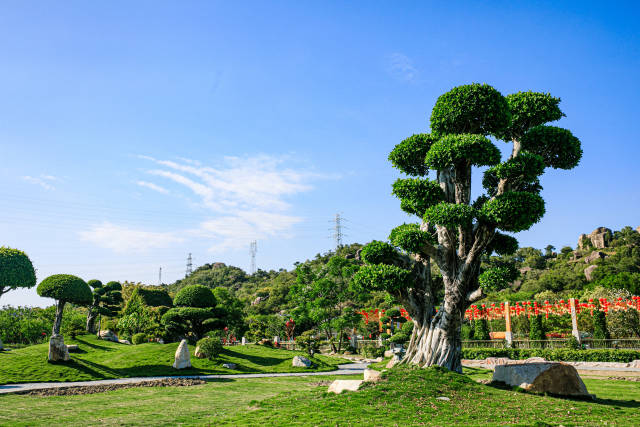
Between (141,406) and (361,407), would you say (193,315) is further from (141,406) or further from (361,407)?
(361,407)

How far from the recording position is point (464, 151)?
13.7 m

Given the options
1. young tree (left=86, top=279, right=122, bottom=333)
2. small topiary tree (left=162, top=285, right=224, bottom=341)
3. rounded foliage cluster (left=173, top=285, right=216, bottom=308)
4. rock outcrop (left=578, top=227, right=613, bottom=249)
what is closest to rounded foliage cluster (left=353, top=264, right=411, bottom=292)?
small topiary tree (left=162, top=285, right=224, bottom=341)

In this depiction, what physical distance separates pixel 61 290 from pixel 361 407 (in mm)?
21866

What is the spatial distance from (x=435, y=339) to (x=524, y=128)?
892cm

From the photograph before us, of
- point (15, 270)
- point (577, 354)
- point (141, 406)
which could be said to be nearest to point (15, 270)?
point (15, 270)

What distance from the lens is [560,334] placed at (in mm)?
32500

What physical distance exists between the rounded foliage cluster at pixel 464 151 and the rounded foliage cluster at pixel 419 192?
0.85 metres

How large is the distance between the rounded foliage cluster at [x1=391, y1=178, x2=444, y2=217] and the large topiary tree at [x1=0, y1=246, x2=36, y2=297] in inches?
1167

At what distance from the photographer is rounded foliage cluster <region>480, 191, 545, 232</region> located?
1299 centimetres

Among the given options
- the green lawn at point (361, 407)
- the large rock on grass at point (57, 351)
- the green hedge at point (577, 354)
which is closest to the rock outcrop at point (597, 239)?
the green hedge at point (577, 354)

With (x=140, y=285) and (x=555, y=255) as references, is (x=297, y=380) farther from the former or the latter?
(x=555, y=255)

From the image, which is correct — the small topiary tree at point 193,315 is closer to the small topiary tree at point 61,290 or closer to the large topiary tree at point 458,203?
the small topiary tree at point 61,290

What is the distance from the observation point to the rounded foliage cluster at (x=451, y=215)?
13.5 meters

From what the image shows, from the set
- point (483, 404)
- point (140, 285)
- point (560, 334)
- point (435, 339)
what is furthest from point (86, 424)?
point (140, 285)
